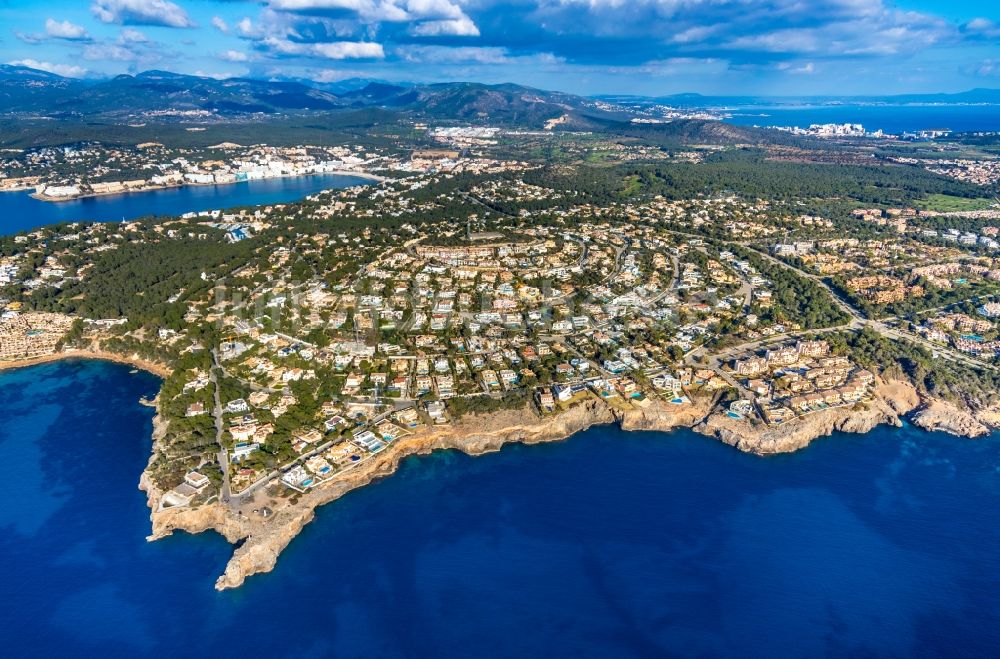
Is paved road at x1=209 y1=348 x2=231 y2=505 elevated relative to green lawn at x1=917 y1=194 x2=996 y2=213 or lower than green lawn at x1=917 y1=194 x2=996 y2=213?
lower

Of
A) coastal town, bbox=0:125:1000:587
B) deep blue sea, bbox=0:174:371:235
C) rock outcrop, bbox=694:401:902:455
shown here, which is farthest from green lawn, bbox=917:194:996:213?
deep blue sea, bbox=0:174:371:235

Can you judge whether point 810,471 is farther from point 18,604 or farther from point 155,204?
point 155,204

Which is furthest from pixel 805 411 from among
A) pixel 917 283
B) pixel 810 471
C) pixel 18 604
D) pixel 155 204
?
pixel 155 204

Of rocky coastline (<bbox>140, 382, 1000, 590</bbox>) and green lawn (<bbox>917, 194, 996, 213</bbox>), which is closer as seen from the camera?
rocky coastline (<bbox>140, 382, 1000, 590</bbox>)

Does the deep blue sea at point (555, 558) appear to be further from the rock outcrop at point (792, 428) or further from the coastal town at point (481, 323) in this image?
the coastal town at point (481, 323)

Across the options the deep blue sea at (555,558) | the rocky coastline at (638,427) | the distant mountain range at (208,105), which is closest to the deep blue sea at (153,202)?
the deep blue sea at (555,558)

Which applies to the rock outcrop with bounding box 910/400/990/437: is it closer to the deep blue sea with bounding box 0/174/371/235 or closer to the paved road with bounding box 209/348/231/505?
the paved road with bounding box 209/348/231/505
